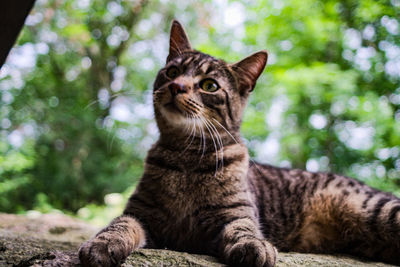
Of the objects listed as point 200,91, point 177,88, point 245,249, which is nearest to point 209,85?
point 200,91

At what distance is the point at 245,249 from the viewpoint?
121 centimetres

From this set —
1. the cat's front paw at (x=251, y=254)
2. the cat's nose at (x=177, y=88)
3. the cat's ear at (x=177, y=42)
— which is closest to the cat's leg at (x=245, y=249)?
the cat's front paw at (x=251, y=254)

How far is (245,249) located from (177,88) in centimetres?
79

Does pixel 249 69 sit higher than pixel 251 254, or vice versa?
pixel 249 69

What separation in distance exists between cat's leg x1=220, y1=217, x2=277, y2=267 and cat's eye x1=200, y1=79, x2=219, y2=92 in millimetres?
723

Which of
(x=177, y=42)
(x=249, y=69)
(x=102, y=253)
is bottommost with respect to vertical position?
(x=102, y=253)

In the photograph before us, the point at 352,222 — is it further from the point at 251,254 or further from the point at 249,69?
the point at 249,69

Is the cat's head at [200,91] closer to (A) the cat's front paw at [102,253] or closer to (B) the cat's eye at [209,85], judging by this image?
(B) the cat's eye at [209,85]

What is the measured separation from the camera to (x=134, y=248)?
136cm

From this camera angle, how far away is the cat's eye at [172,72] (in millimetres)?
1870

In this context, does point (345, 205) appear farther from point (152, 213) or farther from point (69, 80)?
point (69, 80)

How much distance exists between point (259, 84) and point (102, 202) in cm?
253

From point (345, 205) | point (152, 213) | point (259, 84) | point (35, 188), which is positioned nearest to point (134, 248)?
point (152, 213)

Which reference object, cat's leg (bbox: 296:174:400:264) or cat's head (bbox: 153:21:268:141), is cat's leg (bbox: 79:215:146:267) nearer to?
cat's head (bbox: 153:21:268:141)
